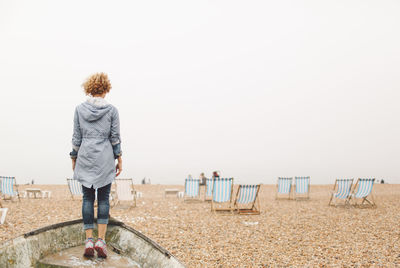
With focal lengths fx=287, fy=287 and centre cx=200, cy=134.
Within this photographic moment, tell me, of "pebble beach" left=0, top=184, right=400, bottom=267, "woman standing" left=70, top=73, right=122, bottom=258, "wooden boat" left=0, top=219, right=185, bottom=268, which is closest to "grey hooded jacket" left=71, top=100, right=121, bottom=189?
"woman standing" left=70, top=73, right=122, bottom=258

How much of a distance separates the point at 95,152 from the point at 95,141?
0.10 metres

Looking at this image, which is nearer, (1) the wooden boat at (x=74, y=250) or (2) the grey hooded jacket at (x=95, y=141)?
(1) the wooden boat at (x=74, y=250)

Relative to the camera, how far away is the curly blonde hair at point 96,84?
8.65 ft

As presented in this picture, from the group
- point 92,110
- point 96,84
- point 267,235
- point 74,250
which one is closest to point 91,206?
point 74,250

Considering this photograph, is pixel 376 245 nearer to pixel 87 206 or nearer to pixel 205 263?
pixel 205 263

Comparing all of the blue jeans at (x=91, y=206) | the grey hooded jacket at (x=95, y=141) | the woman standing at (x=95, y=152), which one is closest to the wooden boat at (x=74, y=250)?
the woman standing at (x=95, y=152)

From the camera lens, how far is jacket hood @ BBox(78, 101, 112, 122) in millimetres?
2506

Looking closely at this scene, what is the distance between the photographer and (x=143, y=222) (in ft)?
23.6

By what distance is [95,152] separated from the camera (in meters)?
2.49

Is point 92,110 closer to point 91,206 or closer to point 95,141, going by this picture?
point 95,141

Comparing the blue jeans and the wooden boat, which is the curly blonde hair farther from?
the wooden boat

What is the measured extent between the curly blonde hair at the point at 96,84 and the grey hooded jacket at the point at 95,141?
0.12m

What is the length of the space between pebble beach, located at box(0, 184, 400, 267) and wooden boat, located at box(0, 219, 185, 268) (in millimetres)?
1651

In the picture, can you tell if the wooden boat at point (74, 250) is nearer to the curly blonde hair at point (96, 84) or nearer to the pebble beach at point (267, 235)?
the curly blonde hair at point (96, 84)
